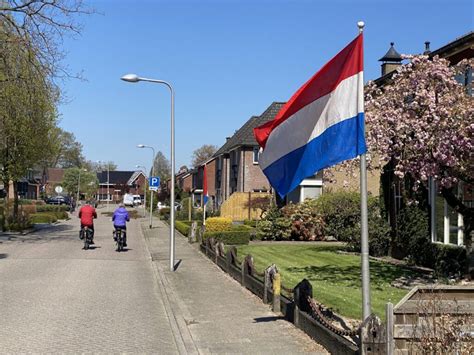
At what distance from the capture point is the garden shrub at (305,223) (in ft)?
91.0

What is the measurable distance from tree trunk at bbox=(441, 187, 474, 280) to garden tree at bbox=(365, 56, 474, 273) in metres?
0.02

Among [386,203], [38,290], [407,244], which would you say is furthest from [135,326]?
[386,203]

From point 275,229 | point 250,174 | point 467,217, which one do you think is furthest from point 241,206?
point 467,217

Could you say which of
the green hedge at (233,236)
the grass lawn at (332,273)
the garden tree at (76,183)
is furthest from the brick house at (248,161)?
the garden tree at (76,183)

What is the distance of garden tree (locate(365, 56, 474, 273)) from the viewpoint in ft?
35.1

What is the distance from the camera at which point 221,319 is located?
941 cm

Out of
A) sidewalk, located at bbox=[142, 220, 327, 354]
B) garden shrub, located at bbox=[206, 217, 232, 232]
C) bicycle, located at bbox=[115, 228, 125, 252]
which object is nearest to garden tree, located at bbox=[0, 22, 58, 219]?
bicycle, located at bbox=[115, 228, 125, 252]

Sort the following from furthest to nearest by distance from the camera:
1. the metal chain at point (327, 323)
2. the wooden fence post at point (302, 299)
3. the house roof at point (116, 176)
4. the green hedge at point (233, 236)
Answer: the house roof at point (116, 176) → the green hedge at point (233, 236) → the wooden fence post at point (302, 299) → the metal chain at point (327, 323)

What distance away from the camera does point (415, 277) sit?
1448 cm

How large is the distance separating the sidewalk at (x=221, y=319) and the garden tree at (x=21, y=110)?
13.5 m

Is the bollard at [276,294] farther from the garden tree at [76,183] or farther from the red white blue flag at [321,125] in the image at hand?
the garden tree at [76,183]

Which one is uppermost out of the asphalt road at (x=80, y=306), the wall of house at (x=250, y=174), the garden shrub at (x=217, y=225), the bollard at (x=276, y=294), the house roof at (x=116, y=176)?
the house roof at (x=116, y=176)

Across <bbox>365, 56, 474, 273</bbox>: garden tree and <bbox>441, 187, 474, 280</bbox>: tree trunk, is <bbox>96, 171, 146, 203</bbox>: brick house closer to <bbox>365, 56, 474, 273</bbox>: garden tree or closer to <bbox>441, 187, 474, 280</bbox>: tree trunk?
<bbox>441, 187, 474, 280</bbox>: tree trunk

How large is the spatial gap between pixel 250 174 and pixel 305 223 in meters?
18.9
